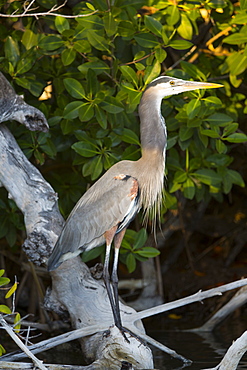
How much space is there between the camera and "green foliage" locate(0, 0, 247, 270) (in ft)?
13.4

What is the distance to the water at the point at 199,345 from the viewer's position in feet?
13.8

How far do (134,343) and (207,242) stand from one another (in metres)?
3.83

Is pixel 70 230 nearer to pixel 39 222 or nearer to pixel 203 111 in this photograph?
pixel 39 222

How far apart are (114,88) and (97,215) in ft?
3.04

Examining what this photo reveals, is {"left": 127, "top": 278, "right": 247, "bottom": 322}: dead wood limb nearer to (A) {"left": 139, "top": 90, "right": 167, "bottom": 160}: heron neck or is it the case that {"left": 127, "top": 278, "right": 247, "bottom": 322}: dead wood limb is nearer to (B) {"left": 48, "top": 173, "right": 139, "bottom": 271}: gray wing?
(B) {"left": 48, "top": 173, "right": 139, "bottom": 271}: gray wing

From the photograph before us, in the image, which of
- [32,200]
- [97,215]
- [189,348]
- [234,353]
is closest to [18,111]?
[32,200]

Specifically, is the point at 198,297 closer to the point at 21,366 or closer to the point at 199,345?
the point at 21,366

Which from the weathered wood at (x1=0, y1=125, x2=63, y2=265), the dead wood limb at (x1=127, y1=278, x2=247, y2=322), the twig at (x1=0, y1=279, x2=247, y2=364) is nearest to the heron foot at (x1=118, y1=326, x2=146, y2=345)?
the twig at (x1=0, y1=279, x2=247, y2=364)

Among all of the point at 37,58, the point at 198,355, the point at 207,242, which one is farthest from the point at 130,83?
the point at 207,242

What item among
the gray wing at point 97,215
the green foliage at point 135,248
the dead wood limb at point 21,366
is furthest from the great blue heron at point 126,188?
the dead wood limb at point 21,366

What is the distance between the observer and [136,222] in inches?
228

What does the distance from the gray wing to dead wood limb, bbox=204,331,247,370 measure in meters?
1.13

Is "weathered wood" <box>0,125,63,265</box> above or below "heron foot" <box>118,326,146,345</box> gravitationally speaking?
above

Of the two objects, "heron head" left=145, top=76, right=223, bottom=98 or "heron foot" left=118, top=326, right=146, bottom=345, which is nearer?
"heron foot" left=118, top=326, right=146, bottom=345
